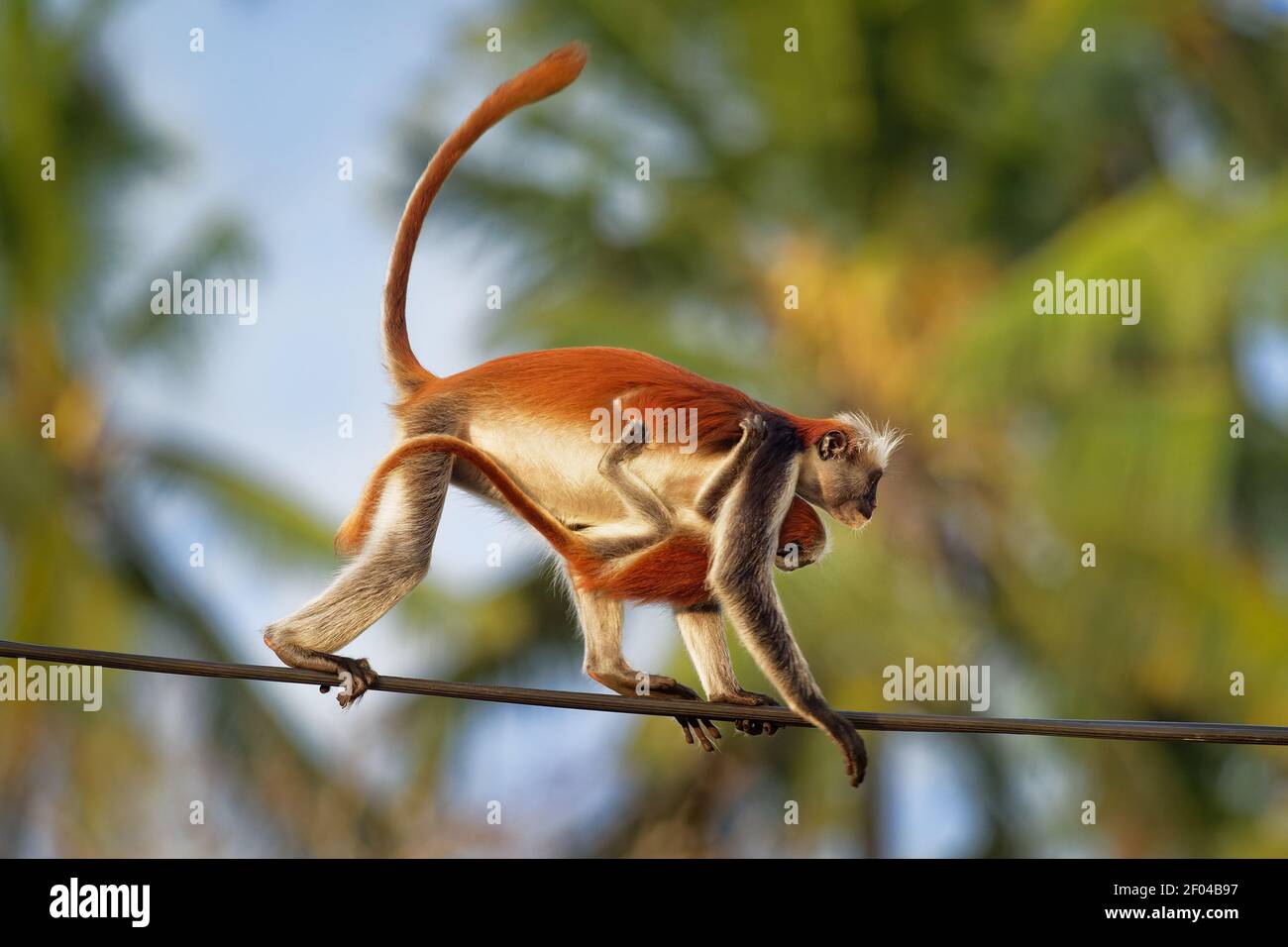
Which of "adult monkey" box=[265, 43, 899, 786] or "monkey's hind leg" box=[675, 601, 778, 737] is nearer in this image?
"adult monkey" box=[265, 43, 899, 786]

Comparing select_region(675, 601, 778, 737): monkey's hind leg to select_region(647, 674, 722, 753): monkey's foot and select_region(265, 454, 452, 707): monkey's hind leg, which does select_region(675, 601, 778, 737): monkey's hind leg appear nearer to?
select_region(647, 674, 722, 753): monkey's foot

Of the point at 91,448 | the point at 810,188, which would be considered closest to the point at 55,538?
the point at 91,448

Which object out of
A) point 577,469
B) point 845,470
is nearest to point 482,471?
point 577,469

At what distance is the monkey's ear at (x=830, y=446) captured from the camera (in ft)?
17.7

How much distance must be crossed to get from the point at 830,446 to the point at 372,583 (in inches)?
64.4

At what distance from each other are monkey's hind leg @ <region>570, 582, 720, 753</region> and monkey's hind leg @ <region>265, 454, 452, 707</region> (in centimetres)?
59

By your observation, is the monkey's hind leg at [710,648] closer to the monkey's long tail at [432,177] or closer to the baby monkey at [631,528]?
the baby monkey at [631,528]

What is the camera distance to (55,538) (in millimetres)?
14141

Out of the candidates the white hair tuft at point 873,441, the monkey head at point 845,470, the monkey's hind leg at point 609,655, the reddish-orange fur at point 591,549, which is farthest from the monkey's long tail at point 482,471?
the white hair tuft at point 873,441

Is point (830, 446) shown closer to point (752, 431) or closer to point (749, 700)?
point (752, 431)

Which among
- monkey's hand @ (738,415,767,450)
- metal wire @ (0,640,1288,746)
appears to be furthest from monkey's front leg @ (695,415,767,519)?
metal wire @ (0,640,1288,746)

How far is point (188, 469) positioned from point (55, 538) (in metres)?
1.44

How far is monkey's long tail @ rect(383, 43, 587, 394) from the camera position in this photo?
18.2 feet

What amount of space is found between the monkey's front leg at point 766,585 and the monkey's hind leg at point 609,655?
1.39 feet
